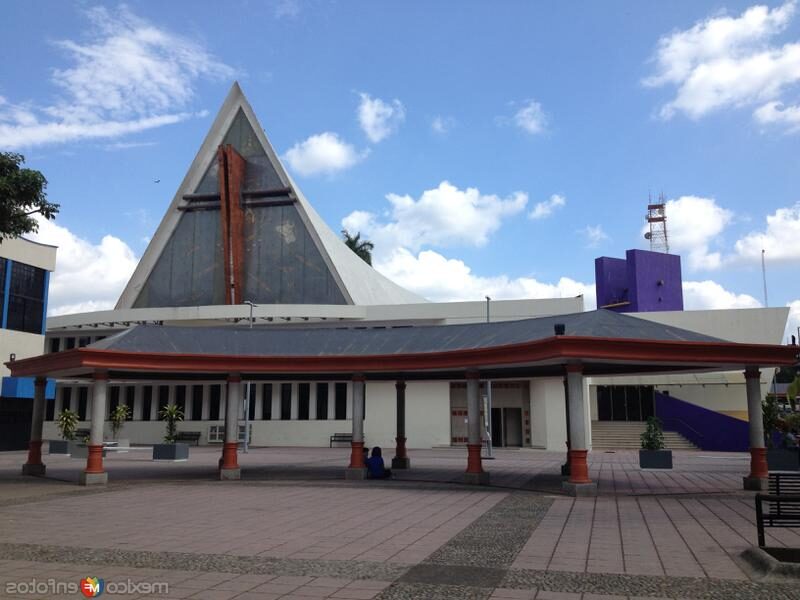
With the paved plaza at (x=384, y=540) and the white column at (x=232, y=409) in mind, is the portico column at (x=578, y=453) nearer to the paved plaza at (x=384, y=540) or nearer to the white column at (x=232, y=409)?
the paved plaza at (x=384, y=540)

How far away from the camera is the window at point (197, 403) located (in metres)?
48.3

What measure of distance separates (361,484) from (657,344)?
9.44m

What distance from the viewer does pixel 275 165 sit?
172 ft

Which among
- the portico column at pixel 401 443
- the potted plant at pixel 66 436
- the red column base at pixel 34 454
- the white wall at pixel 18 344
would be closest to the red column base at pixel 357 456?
the portico column at pixel 401 443

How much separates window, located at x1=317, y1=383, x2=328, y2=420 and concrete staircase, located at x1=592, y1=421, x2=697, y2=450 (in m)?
17.4

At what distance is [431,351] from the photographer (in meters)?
21.7

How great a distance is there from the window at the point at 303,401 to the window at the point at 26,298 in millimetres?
17035

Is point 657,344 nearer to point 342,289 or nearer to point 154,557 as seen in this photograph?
point 154,557

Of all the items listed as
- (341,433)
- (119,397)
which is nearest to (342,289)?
(341,433)

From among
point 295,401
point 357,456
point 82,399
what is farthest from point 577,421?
point 82,399

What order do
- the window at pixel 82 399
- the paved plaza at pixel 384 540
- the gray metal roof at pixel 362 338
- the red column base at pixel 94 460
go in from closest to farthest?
1. the paved plaza at pixel 384 540
2. the gray metal roof at pixel 362 338
3. the red column base at pixel 94 460
4. the window at pixel 82 399

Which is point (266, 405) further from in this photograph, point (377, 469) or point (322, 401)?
point (377, 469)

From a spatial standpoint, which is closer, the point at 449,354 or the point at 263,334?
the point at 449,354

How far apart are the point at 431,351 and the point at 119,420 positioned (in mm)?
29792
